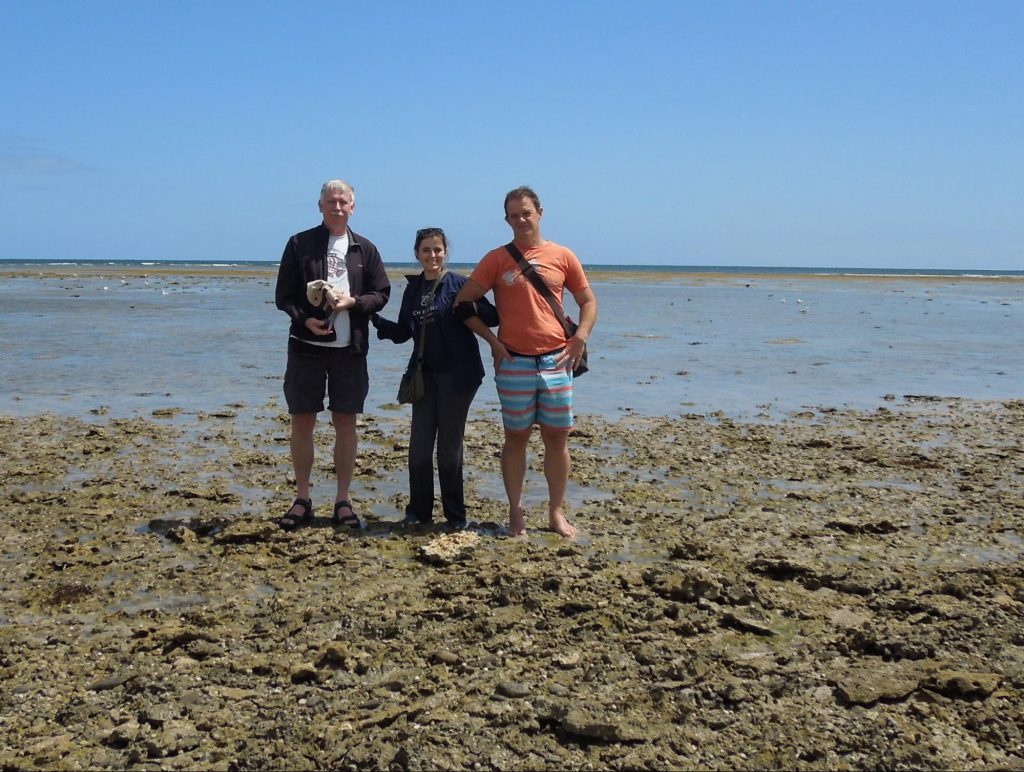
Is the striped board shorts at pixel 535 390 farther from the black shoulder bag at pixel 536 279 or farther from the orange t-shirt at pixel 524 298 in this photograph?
the black shoulder bag at pixel 536 279

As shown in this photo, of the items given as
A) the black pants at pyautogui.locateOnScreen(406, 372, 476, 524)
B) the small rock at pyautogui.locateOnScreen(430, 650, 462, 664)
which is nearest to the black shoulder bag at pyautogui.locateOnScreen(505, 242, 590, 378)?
the black pants at pyautogui.locateOnScreen(406, 372, 476, 524)

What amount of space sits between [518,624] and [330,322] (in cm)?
238

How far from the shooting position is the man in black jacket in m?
5.91

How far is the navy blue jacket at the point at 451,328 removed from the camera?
19.7ft

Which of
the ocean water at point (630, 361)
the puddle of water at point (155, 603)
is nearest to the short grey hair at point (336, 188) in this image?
the puddle of water at point (155, 603)

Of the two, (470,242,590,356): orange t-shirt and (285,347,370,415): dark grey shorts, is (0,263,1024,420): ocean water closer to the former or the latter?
(285,347,370,415): dark grey shorts

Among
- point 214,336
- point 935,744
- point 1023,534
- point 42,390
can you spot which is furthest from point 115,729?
point 214,336

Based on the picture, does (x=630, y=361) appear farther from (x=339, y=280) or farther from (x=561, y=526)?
(x=339, y=280)

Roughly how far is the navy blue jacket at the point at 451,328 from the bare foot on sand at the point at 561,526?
95cm

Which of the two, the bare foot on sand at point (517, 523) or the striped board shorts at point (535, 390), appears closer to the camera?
the striped board shorts at point (535, 390)

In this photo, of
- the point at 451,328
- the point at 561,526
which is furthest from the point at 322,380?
the point at 561,526

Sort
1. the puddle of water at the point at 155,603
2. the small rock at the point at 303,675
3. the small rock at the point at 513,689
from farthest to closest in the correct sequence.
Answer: the puddle of water at the point at 155,603, the small rock at the point at 303,675, the small rock at the point at 513,689

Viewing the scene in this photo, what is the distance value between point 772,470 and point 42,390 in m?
8.72

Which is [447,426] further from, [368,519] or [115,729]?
[115,729]
